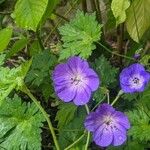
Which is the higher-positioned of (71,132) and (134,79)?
(134,79)

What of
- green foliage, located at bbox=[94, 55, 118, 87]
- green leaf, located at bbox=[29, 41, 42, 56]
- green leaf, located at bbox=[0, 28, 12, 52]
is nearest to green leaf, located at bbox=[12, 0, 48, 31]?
green leaf, located at bbox=[0, 28, 12, 52]

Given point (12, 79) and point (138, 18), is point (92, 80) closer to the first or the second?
point (12, 79)

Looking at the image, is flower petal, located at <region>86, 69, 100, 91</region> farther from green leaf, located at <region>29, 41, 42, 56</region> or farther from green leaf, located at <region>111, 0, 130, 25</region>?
green leaf, located at <region>29, 41, 42, 56</region>

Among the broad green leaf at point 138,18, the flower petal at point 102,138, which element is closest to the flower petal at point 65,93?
the flower petal at point 102,138

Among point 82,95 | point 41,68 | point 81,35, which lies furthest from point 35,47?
point 82,95

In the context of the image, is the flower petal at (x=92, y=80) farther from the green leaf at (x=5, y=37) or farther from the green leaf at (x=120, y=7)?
the green leaf at (x=5, y=37)

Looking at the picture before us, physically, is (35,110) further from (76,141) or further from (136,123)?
(136,123)
